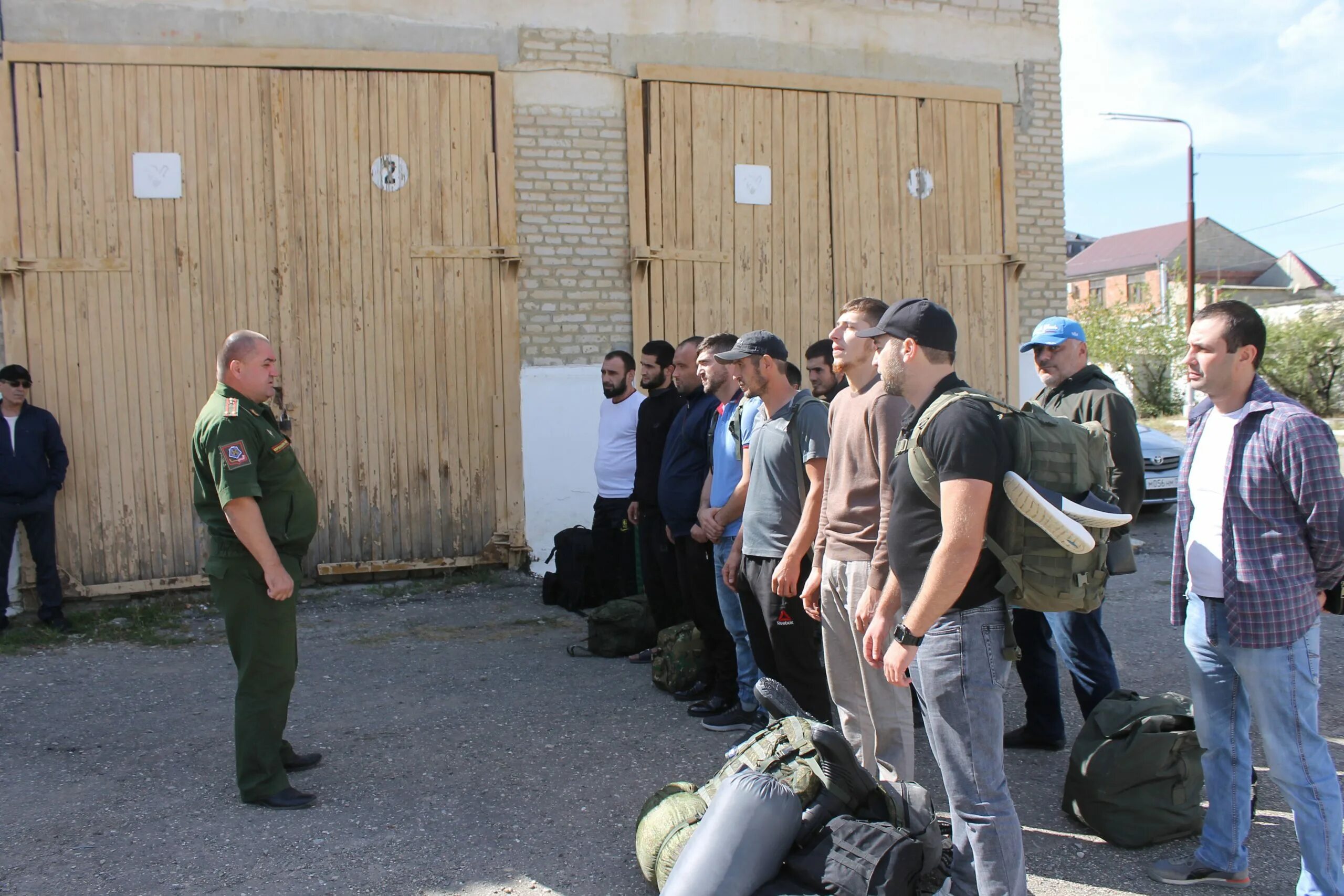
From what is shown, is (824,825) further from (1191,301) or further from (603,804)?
(1191,301)

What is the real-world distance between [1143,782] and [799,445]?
5.72ft

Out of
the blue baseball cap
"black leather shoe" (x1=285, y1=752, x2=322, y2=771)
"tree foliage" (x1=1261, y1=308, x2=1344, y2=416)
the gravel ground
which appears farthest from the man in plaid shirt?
"tree foliage" (x1=1261, y1=308, x2=1344, y2=416)

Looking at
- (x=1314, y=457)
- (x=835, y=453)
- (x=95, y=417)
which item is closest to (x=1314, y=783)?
(x=1314, y=457)

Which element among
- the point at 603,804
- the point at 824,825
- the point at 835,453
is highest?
the point at 835,453

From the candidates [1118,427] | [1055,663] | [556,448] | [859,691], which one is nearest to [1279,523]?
[1118,427]

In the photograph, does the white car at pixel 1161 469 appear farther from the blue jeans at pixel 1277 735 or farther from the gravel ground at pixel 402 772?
the blue jeans at pixel 1277 735

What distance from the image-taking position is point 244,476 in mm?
3912

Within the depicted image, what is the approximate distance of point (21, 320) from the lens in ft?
24.0

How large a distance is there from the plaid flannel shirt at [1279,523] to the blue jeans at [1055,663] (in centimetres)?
123

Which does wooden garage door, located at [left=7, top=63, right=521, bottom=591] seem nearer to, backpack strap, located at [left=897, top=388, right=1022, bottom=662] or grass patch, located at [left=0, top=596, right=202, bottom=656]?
grass patch, located at [left=0, top=596, right=202, bottom=656]

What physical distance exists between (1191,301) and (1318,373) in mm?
3229

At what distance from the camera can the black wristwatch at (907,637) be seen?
2.80 meters

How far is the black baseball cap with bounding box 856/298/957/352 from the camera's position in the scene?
9.59ft

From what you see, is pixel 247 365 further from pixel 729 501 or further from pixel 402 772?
pixel 729 501
